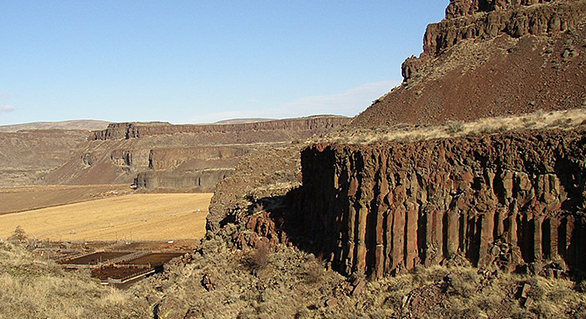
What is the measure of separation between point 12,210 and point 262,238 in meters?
90.0

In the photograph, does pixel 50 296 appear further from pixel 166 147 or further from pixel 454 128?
pixel 166 147

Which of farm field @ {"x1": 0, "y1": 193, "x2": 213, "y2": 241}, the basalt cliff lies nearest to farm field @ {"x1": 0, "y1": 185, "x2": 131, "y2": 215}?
farm field @ {"x1": 0, "y1": 193, "x2": 213, "y2": 241}

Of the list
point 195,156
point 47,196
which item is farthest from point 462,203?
point 195,156

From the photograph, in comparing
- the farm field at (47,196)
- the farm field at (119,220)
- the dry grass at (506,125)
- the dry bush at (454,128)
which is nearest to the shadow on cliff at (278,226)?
the dry grass at (506,125)

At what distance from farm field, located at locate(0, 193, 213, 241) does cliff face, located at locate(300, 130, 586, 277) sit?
39654 mm

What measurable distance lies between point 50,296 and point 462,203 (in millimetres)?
12561

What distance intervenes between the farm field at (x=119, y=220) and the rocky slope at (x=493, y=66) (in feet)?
91.1

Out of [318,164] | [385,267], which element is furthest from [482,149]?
[318,164]

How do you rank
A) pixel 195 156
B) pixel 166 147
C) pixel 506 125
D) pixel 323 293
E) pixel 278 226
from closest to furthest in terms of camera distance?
pixel 506 125 → pixel 323 293 → pixel 278 226 → pixel 195 156 → pixel 166 147

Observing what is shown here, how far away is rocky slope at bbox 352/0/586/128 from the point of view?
97.6 feet

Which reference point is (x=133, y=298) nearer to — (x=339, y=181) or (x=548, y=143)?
(x=339, y=181)

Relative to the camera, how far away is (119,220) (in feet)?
256

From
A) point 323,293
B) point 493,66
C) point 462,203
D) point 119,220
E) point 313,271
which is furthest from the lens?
point 119,220

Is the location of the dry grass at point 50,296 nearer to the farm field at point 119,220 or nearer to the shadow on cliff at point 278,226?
the shadow on cliff at point 278,226
